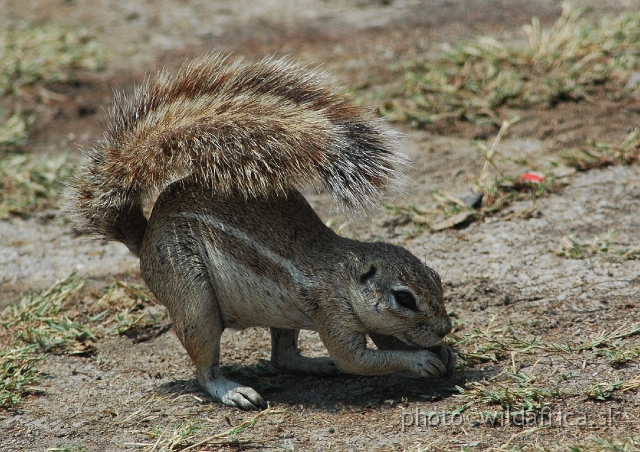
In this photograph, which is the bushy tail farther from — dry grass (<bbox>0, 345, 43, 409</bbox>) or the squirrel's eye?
Answer: dry grass (<bbox>0, 345, 43, 409</bbox>)

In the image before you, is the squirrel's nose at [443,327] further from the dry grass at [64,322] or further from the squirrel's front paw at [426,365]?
the dry grass at [64,322]

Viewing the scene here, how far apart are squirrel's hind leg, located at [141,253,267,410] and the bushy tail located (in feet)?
1.45

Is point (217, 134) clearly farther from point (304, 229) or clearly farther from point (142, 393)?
point (142, 393)

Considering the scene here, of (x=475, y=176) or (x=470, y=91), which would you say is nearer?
(x=475, y=176)

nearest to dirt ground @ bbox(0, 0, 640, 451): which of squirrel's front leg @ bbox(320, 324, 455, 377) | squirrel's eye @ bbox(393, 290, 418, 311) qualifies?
squirrel's front leg @ bbox(320, 324, 455, 377)

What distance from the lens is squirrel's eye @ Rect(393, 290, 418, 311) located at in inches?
155

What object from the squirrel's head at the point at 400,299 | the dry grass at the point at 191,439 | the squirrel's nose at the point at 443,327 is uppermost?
the squirrel's head at the point at 400,299

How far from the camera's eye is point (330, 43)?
8.85m

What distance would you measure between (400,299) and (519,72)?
413 cm

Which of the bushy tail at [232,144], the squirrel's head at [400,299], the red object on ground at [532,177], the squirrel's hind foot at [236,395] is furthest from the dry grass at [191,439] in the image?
the red object on ground at [532,177]

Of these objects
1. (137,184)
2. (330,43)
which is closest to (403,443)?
(137,184)

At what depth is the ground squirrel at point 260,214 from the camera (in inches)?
156

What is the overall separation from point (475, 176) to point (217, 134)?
2758 millimetres

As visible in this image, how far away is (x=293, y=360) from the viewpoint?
4.47 meters
